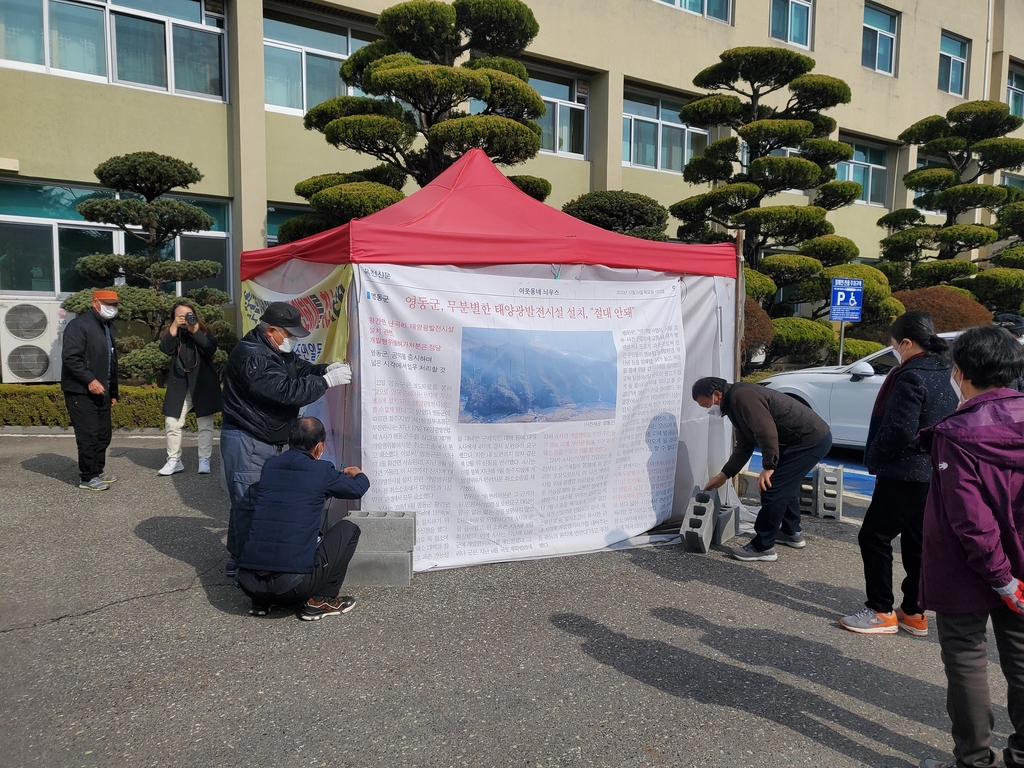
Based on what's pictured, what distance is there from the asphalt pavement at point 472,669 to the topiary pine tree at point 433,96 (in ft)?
21.9

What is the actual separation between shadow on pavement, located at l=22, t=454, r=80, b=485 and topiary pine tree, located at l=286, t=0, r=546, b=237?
15.4 feet

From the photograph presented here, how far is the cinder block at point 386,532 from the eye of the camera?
4418 millimetres

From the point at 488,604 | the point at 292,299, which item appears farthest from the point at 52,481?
the point at 488,604

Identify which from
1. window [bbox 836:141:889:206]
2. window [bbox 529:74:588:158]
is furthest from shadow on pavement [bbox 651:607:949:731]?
window [bbox 836:141:889:206]

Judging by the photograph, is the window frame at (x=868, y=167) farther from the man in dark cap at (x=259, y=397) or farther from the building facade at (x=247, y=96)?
the man in dark cap at (x=259, y=397)

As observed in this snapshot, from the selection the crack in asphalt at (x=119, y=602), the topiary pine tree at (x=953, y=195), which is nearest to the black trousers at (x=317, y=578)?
the crack in asphalt at (x=119, y=602)

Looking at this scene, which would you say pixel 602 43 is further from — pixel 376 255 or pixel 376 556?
pixel 376 556

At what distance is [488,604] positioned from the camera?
4277 mm

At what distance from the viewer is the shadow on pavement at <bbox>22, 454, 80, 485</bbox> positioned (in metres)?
7.16

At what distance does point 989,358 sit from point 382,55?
10322 millimetres

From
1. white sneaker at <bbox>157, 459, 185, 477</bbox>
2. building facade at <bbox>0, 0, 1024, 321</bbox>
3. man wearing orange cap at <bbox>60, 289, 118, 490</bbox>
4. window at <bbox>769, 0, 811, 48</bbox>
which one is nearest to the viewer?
man wearing orange cap at <bbox>60, 289, 118, 490</bbox>

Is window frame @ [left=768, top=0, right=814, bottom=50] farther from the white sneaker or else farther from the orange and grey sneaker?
the orange and grey sneaker

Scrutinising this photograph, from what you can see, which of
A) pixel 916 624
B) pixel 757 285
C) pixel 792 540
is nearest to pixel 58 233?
pixel 792 540

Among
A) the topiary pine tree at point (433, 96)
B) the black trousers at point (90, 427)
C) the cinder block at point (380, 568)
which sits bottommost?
the cinder block at point (380, 568)
